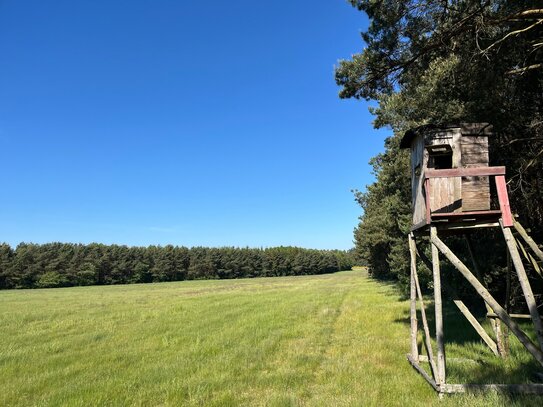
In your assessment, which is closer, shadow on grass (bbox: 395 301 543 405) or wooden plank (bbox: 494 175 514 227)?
wooden plank (bbox: 494 175 514 227)

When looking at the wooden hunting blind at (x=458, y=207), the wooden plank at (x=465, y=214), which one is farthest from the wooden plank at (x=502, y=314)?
the wooden plank at (x=465, y=214)

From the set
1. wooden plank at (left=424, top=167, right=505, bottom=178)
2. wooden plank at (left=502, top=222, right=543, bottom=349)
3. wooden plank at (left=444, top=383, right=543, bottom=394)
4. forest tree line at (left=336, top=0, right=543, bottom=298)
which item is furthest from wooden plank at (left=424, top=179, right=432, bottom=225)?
wooden plank at (left=444, top=383, right=543, bottom=394)

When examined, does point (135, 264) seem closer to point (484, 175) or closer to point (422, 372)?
point (422, 372)

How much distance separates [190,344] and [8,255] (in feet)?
292

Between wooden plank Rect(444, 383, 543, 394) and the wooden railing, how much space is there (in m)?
2.80

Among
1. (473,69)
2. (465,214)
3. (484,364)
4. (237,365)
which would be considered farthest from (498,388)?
(473,69)

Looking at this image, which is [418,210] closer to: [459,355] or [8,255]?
[459,355]

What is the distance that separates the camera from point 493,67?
9.72 meters

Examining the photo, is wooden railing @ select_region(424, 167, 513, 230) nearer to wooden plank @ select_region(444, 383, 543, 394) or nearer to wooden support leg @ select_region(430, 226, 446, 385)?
Answer: wooden support leg @ select_region(430, 226, 446, 385)

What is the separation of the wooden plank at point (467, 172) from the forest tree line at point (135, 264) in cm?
9555

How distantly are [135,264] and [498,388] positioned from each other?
340ft

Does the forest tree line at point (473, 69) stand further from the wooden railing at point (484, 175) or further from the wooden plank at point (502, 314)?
the wooden plank at point (502, 314)

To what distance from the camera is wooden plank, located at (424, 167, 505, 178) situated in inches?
312

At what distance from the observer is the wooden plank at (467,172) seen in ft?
26.0
